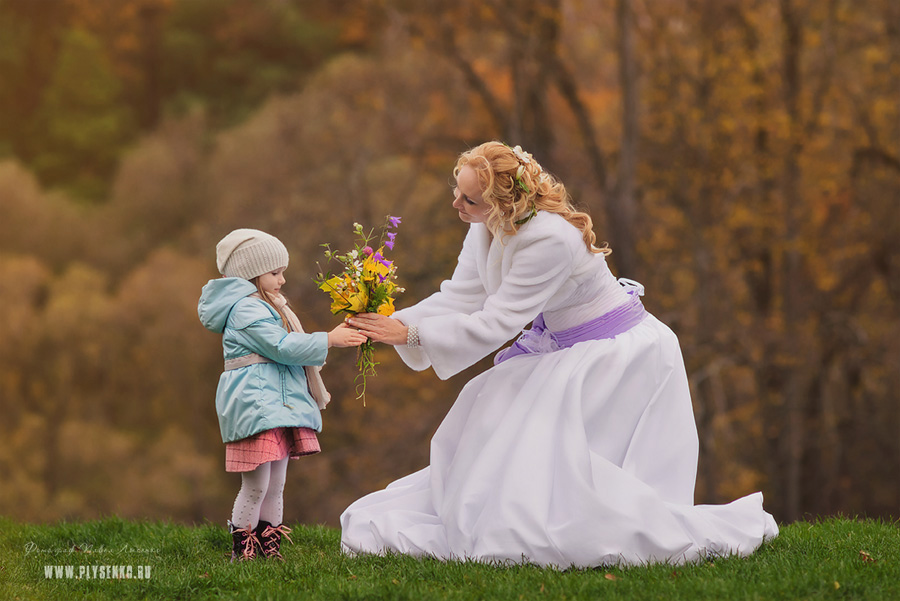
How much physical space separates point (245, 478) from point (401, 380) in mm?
8224

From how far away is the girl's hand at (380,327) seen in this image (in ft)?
15.8

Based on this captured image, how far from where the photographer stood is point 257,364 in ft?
15.6

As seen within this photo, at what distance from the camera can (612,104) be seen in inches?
588

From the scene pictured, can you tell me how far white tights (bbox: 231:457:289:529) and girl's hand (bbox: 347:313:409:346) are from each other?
714 millimetres

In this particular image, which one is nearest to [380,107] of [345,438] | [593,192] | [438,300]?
[593,192]

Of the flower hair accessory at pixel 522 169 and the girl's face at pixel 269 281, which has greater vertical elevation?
the flower hair accessory at pixel 522 169

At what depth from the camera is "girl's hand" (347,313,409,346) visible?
189 inches

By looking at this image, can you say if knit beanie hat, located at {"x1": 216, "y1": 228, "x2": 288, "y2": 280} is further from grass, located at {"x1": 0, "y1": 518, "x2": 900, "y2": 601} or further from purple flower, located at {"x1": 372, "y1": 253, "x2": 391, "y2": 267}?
grass, located at {"x1": 0, "y1": 518, "x2": 900, "y2": 601}

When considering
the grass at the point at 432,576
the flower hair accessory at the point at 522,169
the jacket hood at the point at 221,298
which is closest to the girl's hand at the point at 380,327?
the jacket hood at the point at 221,298

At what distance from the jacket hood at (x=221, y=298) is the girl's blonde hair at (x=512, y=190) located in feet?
3.75

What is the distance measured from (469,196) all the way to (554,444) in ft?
3.95

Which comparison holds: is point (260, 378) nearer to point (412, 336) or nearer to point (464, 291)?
point (412, 336)

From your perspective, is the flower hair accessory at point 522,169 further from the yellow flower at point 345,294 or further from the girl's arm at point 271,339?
the girl's arm at point 271,339

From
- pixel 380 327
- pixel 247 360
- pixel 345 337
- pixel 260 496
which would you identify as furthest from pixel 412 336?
pixel 260 496
